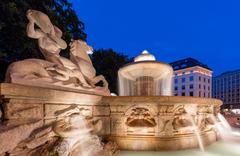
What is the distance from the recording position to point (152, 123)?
4.93 m

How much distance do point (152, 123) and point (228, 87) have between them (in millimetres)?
83943

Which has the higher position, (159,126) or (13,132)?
(13,132)

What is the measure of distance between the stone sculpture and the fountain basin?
84 centimetres

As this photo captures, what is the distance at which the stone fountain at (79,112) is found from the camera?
3.17 m

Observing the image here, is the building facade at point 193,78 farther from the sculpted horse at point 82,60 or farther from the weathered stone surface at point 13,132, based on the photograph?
the weathered stone surface at point 13,132

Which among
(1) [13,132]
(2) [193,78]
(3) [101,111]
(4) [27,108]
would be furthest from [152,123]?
(2) [193,78]

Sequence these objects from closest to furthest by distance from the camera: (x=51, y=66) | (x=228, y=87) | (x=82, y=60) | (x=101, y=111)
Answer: (x=51, y=66) → (x=101, y=111) → (x=82, y=60) → (x=228, y=87)

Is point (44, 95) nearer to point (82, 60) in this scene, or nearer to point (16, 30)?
point (82, 60)

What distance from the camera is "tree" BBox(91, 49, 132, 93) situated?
16.9 m

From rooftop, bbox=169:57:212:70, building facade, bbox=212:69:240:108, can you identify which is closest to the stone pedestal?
rooftop, bbox=169:57:212:70

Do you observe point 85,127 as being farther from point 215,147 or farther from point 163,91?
point 163,91

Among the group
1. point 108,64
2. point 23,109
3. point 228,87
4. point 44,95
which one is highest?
point 108,64

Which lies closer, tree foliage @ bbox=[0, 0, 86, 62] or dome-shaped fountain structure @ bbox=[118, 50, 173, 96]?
dome-shaped fountain structure @ bbox=[118, 50, 173, 96]

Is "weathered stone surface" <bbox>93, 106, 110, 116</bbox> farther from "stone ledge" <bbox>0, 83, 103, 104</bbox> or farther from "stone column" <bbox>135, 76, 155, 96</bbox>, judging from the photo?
"stone column" <bbox>135, 76, 155, 96</bbox>
